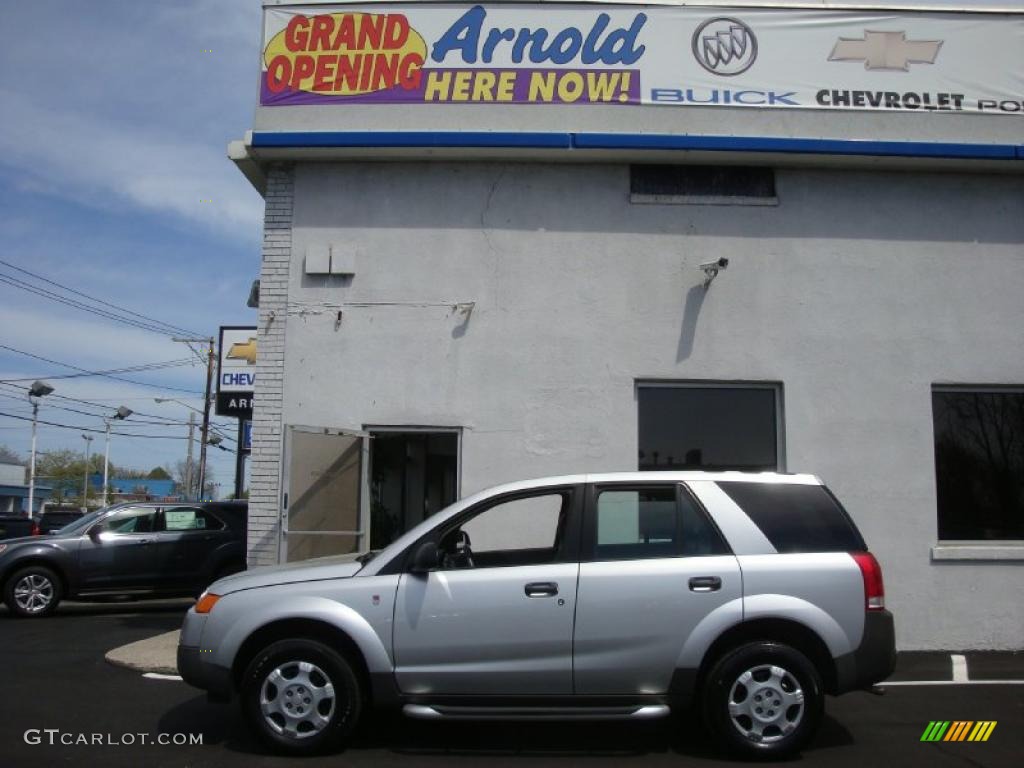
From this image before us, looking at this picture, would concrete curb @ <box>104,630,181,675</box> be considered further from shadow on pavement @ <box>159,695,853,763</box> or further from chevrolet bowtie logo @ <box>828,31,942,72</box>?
chevrolet bowtie logo @ <box>828,31,942,72</box>

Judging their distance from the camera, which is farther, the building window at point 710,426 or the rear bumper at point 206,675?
the building window at point 710,426

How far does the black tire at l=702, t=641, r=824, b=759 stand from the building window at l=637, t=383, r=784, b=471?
162 inches

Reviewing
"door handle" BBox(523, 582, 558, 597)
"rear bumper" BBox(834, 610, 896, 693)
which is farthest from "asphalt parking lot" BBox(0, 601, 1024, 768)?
"door handle" BBox(523, 582, 558, 597)

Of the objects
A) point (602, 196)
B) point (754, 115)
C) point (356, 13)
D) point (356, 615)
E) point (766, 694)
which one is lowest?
point (766, 694)

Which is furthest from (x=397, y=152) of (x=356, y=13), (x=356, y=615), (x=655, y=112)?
(x=356, y=615)

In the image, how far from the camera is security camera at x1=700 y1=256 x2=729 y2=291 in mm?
9539

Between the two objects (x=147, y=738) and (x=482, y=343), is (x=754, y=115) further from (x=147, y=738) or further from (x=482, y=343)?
(x=147, y=738)

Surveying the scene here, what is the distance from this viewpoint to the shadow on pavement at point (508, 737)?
585 centimetres

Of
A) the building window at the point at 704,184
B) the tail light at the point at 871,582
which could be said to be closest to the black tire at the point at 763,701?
the tail light at the point at 871,582

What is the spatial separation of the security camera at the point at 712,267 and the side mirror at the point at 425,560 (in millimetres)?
5123

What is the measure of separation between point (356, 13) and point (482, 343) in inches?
157

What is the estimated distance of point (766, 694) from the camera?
5570 mm

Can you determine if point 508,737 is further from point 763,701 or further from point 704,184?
point 704,184

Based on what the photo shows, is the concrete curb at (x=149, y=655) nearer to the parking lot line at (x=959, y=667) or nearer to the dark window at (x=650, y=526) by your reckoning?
the dark window at (x=650, y=526)
